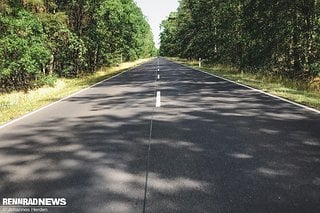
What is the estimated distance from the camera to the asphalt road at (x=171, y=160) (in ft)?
12.4

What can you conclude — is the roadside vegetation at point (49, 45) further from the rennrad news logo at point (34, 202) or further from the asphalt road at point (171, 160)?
the rennrad news logo at point (34, 202)

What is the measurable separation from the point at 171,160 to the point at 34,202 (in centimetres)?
208

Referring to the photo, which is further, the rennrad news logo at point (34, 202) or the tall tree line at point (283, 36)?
the tall tree line at point (283, 36)

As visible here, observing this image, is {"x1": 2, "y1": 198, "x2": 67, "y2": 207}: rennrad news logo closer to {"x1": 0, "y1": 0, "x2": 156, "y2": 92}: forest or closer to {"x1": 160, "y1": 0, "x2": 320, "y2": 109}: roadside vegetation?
{"x1": 160, "y1": 0, "x2": 320, "y2": 109}: roadside vegetation

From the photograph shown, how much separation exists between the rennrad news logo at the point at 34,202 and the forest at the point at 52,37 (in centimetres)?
1556

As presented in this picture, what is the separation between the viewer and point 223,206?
358 centimetres

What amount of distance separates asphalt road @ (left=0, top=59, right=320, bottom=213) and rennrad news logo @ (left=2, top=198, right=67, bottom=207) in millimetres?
98

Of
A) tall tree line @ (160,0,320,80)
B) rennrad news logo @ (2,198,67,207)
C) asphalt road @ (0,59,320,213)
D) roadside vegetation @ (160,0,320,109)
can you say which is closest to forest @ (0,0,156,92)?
asphalt road @ (0,59,320,213)

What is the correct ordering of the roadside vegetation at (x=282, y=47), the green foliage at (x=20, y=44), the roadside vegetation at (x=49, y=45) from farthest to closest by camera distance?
the green foliage at (x=20, y=44)
the roadside vegetation at (x=49, y=45)
the roadside vegetation at (x=282, y=47)

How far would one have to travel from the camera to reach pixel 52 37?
81.9 ft

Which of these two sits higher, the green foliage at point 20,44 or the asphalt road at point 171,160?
the green foliage at point 20,44

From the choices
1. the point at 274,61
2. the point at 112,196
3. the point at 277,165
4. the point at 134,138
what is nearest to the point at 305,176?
the point at 277,165

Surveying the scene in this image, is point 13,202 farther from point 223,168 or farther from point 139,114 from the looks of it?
point 139,114

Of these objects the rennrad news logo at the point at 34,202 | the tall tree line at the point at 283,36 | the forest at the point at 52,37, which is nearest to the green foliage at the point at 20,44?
the forest at the point at 52,37
